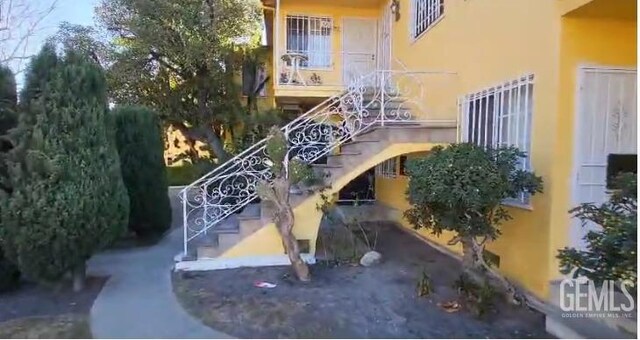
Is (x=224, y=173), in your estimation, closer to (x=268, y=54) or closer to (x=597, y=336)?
(x=597, y=336)

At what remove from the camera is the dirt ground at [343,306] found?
189 inches

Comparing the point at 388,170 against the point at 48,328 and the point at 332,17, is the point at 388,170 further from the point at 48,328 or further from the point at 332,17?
the point at 48,328

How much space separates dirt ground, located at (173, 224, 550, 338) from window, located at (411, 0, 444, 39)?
5348 millimetres

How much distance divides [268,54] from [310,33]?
270 cm

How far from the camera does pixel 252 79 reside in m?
15.6

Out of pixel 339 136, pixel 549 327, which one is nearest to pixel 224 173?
pixel 339 136

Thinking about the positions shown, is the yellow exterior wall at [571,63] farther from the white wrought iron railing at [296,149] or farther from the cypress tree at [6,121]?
the cypress tree at [6,121]

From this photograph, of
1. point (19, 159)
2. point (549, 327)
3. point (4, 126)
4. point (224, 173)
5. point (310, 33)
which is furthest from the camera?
point (310, 33)

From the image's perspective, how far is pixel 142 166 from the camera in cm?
941

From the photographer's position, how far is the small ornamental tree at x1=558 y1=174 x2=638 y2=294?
356cm

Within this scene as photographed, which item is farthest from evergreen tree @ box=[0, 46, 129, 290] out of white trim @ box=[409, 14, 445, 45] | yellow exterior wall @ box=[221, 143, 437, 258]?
white trim @ box=[409, 14, 445, 45]

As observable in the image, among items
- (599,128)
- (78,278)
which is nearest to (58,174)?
(78,278)

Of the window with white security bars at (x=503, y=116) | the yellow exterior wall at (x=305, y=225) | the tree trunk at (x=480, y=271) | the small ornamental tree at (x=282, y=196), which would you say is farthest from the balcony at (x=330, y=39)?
the tree trunk at (x=480, y=271)

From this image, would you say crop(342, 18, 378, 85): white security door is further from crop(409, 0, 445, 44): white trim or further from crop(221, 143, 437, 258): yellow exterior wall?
crop(221, 143, 437, 258): yellow exterior wall
